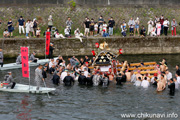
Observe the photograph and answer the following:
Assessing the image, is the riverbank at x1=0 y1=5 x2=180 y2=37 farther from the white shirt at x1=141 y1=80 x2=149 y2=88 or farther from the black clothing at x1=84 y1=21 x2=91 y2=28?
the white shirt at x1=141 y1=80 x2=149 y2=88

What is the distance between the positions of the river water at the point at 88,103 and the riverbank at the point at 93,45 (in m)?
14.7

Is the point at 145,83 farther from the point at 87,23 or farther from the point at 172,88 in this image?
the point at 87,23

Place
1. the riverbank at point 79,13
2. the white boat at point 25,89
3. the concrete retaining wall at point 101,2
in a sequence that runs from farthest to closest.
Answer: the concrete retaining wall at point 101,2 → the riverbank at point 79,13 → the white boat at point 25,89

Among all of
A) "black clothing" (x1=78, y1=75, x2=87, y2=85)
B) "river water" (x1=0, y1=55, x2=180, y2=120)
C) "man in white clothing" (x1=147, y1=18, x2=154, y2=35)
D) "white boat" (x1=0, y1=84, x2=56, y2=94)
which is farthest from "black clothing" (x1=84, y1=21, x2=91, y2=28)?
"white boat" (x1=0, y1=84, x2=56, y2=94)

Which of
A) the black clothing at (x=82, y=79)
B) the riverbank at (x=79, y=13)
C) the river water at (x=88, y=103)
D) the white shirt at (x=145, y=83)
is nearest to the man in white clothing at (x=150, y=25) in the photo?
the riverbank at (x=79, y=13)

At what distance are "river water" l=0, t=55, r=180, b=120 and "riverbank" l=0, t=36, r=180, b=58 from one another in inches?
579

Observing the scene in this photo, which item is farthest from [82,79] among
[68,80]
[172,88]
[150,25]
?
[150,25]

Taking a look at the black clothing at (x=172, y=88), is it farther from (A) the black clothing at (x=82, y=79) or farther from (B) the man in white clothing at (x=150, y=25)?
(B) the man in white clothing at (x=150, y=25)

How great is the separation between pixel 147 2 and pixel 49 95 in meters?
27.0

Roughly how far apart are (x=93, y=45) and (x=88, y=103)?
768 inches

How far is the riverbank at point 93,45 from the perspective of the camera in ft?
132

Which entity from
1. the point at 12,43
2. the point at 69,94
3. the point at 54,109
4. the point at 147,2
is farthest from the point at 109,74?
the point at 147,2

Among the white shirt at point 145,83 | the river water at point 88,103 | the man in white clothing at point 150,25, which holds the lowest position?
the river water at point 88,103

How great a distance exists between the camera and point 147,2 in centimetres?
4669
